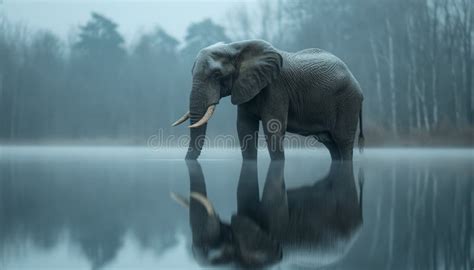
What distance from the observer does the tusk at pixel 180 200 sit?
2403 millimetres

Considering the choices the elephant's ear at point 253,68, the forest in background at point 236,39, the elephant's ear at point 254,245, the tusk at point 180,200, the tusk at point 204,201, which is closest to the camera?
the elephant's ear at point 254,245

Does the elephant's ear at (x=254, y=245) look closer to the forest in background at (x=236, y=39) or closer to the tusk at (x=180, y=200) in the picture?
the tusk at (x=180, y=200)

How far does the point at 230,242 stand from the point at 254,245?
7cm

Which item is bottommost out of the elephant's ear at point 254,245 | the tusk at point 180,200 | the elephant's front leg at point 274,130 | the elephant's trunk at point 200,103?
the elephant's ear at point 254,245

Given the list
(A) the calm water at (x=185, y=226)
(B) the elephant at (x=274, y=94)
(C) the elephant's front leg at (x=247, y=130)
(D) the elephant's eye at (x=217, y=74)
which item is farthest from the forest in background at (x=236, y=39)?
(A) the calm water at (x=185, y=226)

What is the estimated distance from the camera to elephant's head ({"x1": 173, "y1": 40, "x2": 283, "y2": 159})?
5.10 meters

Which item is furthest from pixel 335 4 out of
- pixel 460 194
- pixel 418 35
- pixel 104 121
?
pixel 460 194

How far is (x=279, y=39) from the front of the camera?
1794 centimetres

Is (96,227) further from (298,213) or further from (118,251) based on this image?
(298,213)

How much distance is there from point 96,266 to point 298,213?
924 millimetres

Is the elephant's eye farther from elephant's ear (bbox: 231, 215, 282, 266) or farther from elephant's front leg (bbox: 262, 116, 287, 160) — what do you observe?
elephant's ear (bbox: 231, 215, 282, 266)

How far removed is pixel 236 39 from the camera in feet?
61.8

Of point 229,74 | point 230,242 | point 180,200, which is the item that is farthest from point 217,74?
point 230,242

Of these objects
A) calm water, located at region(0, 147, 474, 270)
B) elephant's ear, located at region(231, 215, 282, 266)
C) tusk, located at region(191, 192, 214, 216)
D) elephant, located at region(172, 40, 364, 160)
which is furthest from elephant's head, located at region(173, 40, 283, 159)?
elephant's ear, located at region(231, 215, 282, 266)
